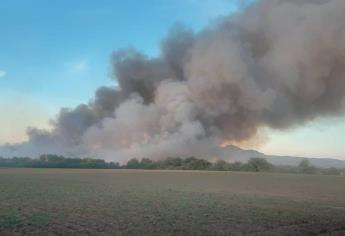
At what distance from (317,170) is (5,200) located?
90.5 m

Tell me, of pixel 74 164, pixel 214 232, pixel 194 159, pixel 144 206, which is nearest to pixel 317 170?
pixel 194 159

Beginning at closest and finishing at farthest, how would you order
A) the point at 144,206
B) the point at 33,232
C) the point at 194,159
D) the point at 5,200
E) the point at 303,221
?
the point at 33,232, the point at 303,221, the point at 144,206, the point at 5,200, the point at 194,159

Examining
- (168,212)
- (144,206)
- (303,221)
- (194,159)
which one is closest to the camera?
(303,221)

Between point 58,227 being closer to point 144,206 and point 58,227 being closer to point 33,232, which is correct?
point 33,232

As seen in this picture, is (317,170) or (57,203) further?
(317,170)

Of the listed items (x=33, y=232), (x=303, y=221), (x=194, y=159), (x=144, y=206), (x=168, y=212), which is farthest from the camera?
(x=194, y=159)

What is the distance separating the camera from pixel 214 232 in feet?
52.6

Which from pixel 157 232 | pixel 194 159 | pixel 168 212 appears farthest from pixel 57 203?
pixel 194 159

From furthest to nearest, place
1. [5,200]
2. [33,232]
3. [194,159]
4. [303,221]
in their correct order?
[194,159] → [5,200] → [303,221] → [33,232]

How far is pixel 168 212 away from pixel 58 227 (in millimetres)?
6679

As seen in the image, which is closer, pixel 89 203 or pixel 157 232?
pixel 157 232

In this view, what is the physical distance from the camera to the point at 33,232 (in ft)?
50.1

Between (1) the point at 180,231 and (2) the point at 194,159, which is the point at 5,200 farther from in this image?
(2) the point at 194,159

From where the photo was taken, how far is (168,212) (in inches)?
856
